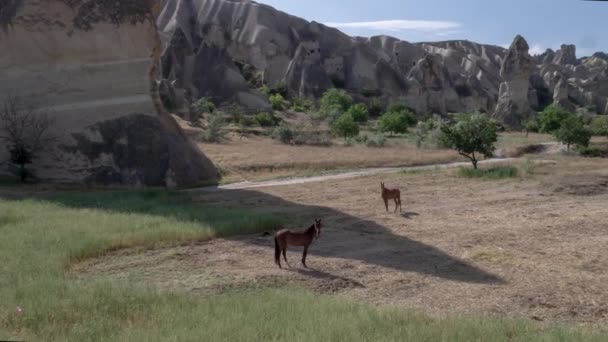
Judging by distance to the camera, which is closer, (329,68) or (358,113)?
(358,113)

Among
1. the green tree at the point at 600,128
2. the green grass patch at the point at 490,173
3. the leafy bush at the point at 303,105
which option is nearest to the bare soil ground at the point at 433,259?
the green grass patch at the point at 490,173

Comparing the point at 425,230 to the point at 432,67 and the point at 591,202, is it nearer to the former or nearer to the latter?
the point at 591,202

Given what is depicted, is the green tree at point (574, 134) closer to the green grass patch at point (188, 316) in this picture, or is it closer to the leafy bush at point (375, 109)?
the green grass patch at point (188, 316)

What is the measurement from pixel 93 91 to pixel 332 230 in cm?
1096

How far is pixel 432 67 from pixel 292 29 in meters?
22.0

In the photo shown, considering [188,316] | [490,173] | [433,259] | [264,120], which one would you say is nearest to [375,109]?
[264,120]

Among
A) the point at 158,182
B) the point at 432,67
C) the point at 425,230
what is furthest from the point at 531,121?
the point at 425,230

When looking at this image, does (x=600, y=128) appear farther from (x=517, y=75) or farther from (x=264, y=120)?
(x=264, y=120)

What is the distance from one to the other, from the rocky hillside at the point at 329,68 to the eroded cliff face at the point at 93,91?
18.8 m

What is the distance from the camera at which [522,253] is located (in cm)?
891

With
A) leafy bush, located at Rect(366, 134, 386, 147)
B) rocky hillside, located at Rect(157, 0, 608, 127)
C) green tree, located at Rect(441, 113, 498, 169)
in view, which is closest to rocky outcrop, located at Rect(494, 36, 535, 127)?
rocky hillside, located at Rect(157, 0, 608, 127)

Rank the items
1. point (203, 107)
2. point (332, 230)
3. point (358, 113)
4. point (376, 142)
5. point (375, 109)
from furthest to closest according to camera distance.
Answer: point (375, 109) → point (358, 113) → point (203, 107) → point (376, 142) → point (332, 230)

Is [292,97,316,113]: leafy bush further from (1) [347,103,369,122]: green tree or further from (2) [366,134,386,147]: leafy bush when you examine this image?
(2) [366,134,386,147]: leafy bush

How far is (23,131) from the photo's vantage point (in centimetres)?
1841
